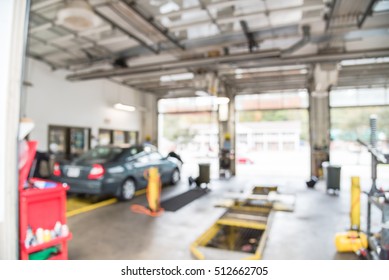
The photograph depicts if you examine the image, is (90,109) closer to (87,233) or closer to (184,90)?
(184,90)

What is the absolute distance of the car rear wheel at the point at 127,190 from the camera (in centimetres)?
542

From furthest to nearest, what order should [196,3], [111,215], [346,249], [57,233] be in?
[111,215] < [196,3] < [346,249] < [57,233]

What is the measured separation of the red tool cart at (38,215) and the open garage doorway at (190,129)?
8.37 m

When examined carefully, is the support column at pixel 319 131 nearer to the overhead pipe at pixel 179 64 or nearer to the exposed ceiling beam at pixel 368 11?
the overhead pipe at pixel 179 64

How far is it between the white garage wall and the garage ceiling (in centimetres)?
41

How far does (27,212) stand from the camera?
82.6 inches

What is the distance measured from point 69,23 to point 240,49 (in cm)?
397

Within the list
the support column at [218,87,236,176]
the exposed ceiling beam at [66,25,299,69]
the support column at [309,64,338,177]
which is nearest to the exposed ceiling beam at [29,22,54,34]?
the exposed ceiling beam at [66,25,299,69]

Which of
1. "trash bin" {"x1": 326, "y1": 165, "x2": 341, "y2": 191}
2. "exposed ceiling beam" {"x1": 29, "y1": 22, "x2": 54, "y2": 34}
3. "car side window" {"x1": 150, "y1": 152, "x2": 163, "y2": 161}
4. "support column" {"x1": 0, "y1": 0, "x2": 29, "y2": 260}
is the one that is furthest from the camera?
"trash bin" {"x1": 326, "y1": 165, "x2": 341, "y2": 191}

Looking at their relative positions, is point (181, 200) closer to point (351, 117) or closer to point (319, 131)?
point (319, 131)

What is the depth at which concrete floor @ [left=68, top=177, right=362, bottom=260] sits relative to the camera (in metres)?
2.98

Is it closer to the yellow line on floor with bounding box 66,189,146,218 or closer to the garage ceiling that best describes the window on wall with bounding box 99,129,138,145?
the garage ceiling

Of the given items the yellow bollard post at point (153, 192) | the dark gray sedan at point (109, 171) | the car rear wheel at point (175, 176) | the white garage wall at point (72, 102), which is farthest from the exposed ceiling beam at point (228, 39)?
the car rear wheel at point (175, 176)

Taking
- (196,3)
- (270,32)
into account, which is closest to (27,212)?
(196,3)
